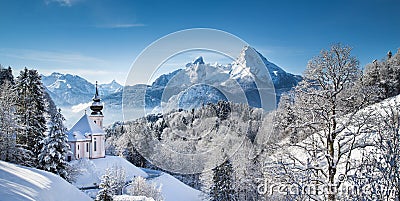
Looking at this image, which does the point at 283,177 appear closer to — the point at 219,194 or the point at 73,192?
the point at 73,192

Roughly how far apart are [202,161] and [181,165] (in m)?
3.30

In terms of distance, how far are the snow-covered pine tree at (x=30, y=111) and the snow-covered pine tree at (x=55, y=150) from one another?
92cm

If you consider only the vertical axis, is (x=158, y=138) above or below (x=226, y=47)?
below

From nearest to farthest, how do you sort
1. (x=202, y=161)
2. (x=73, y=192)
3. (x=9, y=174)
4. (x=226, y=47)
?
(x=9, y=174) < (x=73, y=192) < (x=226, y=47) < (x=202, y=161)

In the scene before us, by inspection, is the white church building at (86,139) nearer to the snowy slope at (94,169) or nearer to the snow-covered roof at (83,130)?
the snow-covered roof at (83,130)

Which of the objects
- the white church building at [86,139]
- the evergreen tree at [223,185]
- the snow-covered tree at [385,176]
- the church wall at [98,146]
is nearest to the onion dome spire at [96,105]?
the white church building at [86,139]

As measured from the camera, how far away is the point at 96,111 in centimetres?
3161

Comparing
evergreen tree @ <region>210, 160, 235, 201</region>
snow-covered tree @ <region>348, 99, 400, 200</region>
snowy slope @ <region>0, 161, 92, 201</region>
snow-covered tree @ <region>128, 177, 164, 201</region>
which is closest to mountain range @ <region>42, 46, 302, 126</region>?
snow-covered tree @ <region>128, 177, 164, 201</region>

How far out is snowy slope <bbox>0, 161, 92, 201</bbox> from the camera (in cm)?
884

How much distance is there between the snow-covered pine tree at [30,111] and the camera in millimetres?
18734

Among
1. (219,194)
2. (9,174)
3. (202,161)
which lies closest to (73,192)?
(9,174)

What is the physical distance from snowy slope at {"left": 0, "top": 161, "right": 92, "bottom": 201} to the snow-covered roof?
15510 mm

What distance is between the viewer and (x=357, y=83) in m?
6.30

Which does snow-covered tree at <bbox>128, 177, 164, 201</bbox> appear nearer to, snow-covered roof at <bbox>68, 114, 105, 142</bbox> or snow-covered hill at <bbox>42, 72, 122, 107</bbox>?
snow-covered roof at <bbox>68, 114, 105, 142</bbox>
